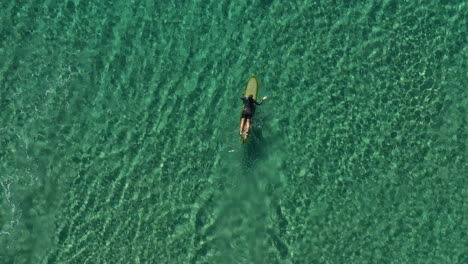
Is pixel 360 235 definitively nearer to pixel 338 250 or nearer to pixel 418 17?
pixel 338 250

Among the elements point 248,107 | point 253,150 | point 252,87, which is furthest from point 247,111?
point 253,150

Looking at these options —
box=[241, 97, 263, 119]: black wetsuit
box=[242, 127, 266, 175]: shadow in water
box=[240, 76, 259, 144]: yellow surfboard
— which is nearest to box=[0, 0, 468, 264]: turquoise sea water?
box=[242, 127, 266, 175]: shadow in water

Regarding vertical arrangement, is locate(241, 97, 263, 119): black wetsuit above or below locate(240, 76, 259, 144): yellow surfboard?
below

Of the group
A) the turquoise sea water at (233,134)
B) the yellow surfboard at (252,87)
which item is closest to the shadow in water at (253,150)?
the turquoise sea water at (233,134)

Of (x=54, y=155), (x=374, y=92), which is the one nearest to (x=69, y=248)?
(x=54, y=155)

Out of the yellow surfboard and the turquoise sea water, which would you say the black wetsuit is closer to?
the yellow surfboard

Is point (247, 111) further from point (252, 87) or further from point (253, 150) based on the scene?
point (253, 150)

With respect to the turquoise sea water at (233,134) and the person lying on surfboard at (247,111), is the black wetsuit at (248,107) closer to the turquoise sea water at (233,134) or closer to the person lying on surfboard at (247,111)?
the person lying on surfboard at (247,111)

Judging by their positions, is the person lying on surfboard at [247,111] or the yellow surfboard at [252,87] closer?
the person lying on surfboard at [247,111]
